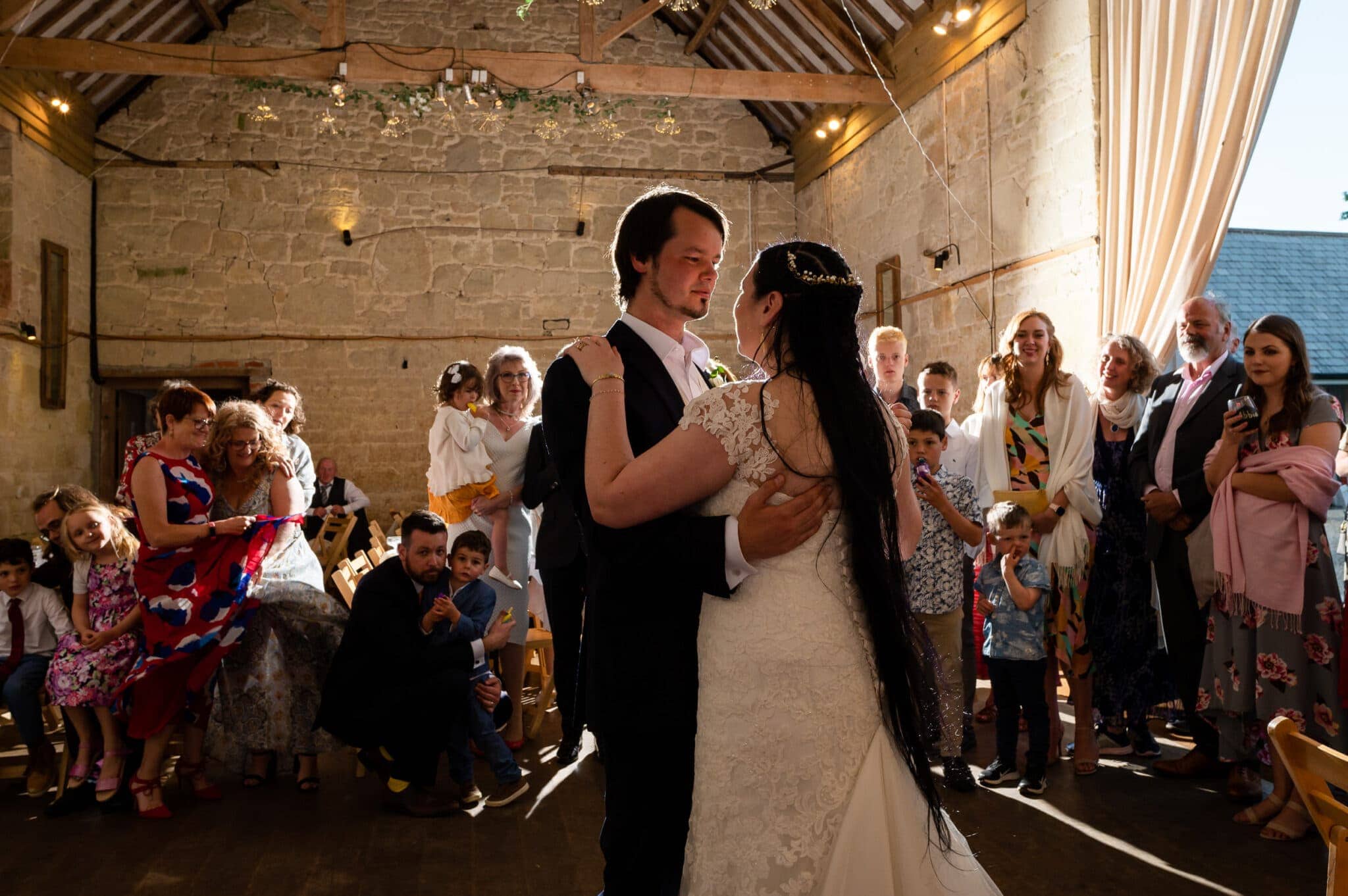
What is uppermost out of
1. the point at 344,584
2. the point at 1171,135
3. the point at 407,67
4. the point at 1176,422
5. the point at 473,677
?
the point at 407,67

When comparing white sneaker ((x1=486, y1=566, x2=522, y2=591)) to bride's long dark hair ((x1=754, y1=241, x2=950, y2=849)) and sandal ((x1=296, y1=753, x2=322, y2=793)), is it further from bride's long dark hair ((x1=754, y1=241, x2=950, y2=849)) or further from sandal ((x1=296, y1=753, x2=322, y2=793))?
bride's long dark hair ((x1=754, y1=241, x2=950, y2=849))

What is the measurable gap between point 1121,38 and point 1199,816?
479cm

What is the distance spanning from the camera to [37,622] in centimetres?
367

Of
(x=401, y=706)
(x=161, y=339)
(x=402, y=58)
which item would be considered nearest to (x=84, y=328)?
(x=161, y=339)

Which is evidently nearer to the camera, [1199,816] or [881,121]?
[1199,816]

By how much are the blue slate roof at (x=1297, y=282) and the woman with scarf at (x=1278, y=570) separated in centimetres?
293

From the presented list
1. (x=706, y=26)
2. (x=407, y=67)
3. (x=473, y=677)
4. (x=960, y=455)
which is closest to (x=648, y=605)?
(x=473, y=677)

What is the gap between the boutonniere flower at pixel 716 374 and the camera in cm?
185

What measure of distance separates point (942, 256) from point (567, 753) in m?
5.83

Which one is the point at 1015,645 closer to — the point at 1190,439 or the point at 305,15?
the point at 1190,439

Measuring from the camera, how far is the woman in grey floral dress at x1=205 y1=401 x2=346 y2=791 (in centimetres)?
363

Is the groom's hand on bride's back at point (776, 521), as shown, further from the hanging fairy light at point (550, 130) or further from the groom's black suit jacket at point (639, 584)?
the hanging fairy light at point (550, 130)

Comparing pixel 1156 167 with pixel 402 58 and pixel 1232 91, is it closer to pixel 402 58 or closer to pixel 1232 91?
pixel 1232 91

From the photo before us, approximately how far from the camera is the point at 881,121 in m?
9.41
